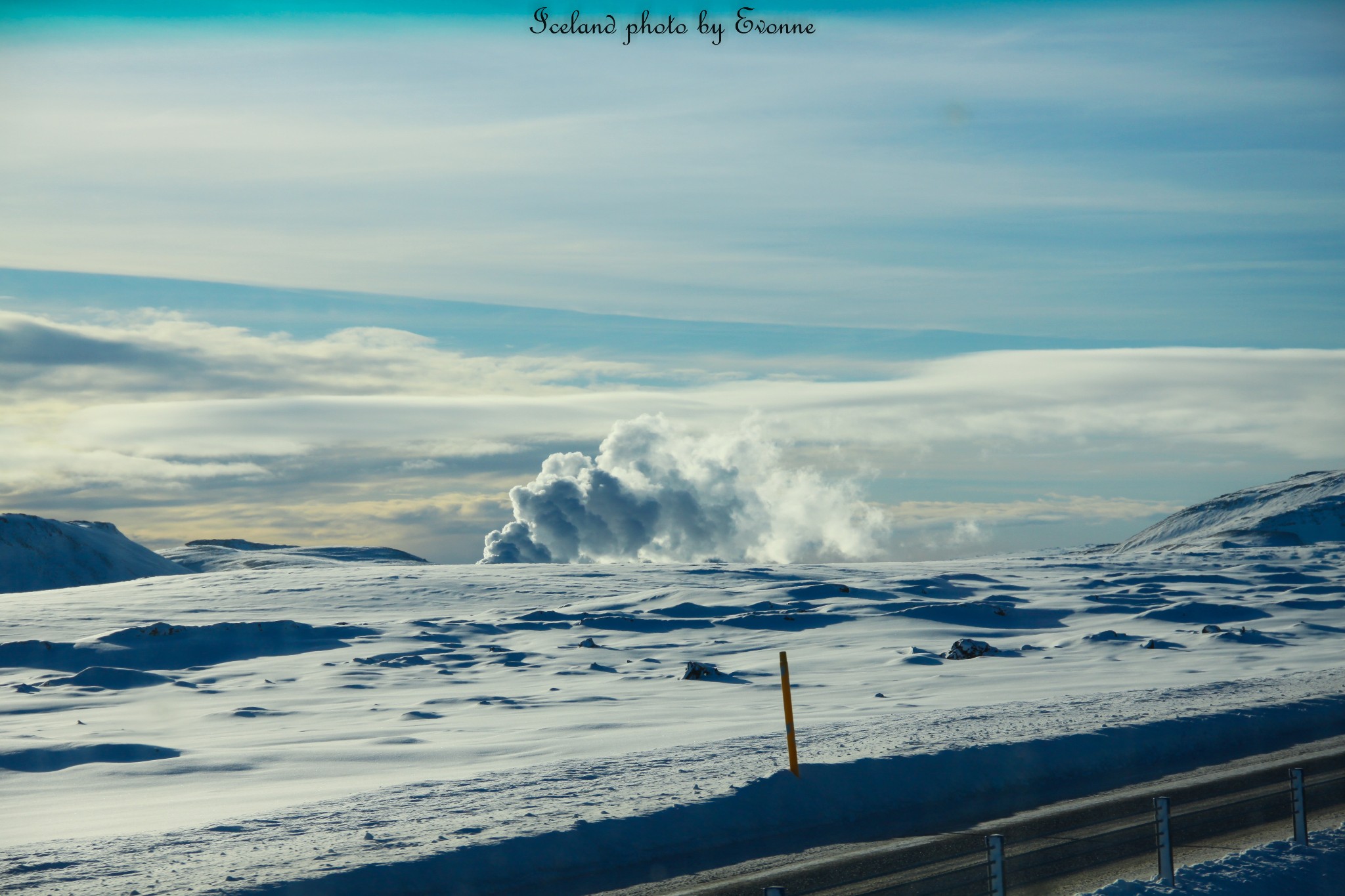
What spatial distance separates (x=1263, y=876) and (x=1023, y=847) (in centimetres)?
210

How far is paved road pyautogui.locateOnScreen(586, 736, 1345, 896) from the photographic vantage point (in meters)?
9.55

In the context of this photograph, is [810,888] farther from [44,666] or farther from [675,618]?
[675,618]

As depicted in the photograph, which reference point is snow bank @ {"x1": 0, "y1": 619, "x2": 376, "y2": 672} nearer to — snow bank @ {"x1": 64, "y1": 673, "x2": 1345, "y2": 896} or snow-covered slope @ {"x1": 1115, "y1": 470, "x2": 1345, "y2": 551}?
snow bank @ {"x1": 64, "y1": 673, "x2": 1345, "y2": 896}

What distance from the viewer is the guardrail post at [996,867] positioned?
7.92 meters

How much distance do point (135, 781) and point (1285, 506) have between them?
178m

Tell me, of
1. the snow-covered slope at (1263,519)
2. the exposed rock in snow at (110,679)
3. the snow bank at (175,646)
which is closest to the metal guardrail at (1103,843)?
the exposed rock in snow at (110,679)

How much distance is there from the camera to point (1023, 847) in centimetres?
1054

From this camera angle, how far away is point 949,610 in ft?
162

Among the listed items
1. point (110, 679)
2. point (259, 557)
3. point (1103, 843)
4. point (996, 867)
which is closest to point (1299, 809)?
point (1103, 843)

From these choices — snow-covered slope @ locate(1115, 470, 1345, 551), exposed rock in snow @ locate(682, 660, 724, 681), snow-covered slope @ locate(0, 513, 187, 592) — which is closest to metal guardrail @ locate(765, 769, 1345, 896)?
exposed rock in snow @ locate(682, 660, 724, 681)

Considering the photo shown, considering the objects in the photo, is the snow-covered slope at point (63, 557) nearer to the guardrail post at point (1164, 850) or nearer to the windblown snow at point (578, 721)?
the windblown snow at point (578, 721)

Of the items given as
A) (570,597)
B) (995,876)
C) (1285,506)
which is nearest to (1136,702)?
(995,876)

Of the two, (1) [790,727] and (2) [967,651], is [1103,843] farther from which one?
(2) [967,651]

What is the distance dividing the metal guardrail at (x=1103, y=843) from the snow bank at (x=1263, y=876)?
188 millimetres
